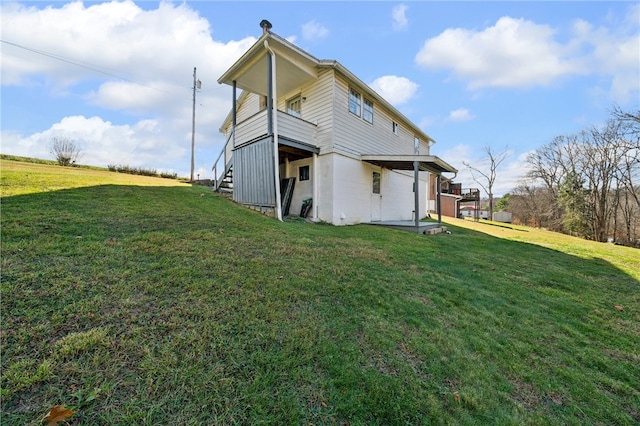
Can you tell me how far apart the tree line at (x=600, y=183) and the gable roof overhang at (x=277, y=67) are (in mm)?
22686

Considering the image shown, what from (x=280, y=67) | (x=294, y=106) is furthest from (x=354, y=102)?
(x=280, y=67)

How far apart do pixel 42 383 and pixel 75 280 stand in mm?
1337

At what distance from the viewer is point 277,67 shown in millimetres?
8695

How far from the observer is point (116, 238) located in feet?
12.2

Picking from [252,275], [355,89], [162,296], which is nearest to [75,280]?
[162,296]

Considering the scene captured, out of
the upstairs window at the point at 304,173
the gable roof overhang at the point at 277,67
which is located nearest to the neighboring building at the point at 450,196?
the upstairs window at the point at 304,173

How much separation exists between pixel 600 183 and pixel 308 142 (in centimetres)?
2792

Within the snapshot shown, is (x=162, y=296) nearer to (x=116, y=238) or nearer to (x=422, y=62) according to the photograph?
(x=116, y=238)

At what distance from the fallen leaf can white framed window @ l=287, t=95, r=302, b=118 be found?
1046 centimetres

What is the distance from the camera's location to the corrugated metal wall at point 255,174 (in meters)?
8.20

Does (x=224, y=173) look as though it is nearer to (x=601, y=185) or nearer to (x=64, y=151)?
(x=64, y=151)

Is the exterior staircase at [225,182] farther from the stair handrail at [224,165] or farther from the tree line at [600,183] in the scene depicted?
the tree line at [600,183]

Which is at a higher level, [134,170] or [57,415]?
[134,170]

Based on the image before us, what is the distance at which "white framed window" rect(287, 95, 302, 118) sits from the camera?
10547 millimetres
